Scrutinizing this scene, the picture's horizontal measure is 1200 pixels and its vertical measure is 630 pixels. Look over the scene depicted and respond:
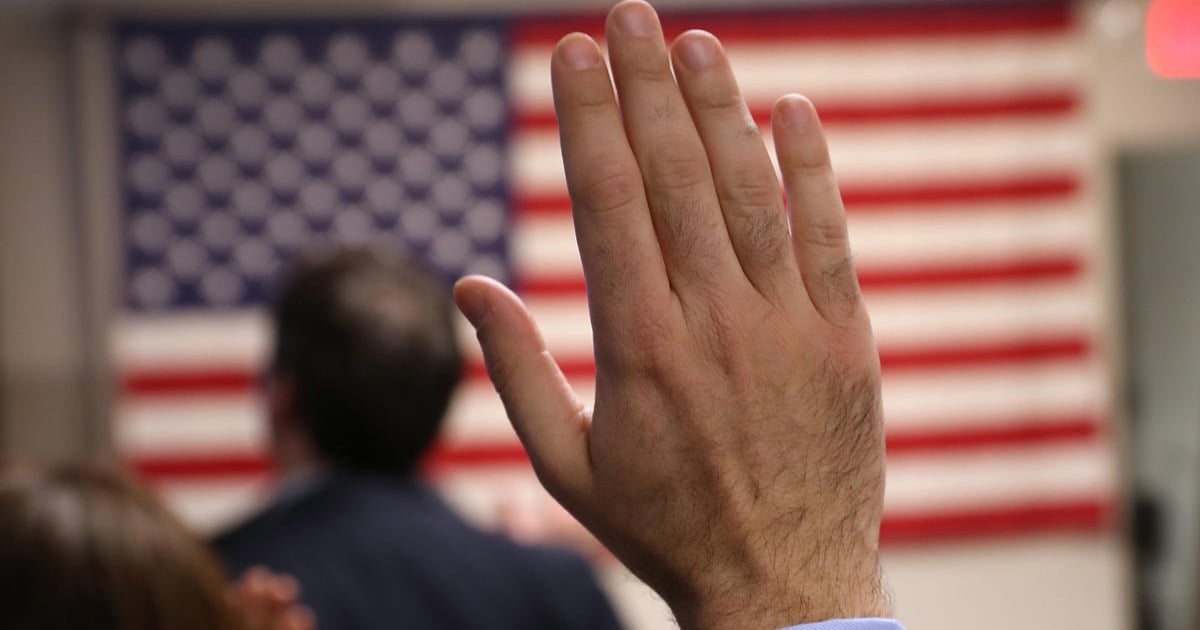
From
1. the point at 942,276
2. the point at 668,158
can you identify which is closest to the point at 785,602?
the point at 668,158

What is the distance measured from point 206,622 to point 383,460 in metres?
0.57

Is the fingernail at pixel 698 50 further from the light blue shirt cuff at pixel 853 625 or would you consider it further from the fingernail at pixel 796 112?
the light blue shirt cuff at pixel 853 625

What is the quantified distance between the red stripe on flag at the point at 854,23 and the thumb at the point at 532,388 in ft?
9.92

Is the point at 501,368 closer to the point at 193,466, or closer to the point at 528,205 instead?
the point at 528,205

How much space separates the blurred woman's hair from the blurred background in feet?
8.53

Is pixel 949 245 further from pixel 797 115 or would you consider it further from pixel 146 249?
pixel 797 115

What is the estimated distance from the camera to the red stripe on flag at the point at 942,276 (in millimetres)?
3611

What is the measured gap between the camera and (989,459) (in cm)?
371

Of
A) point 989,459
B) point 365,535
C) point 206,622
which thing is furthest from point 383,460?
point 989,459

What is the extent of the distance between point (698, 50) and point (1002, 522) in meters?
3.38

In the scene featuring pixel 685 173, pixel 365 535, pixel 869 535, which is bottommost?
pixel 365 535

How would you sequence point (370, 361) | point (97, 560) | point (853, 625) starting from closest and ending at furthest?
point (853, 625) → point (97, 560) → point (370, 361)

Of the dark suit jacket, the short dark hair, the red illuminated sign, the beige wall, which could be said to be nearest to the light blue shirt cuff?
the dark suit jacket

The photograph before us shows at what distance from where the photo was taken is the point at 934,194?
12.0ft
